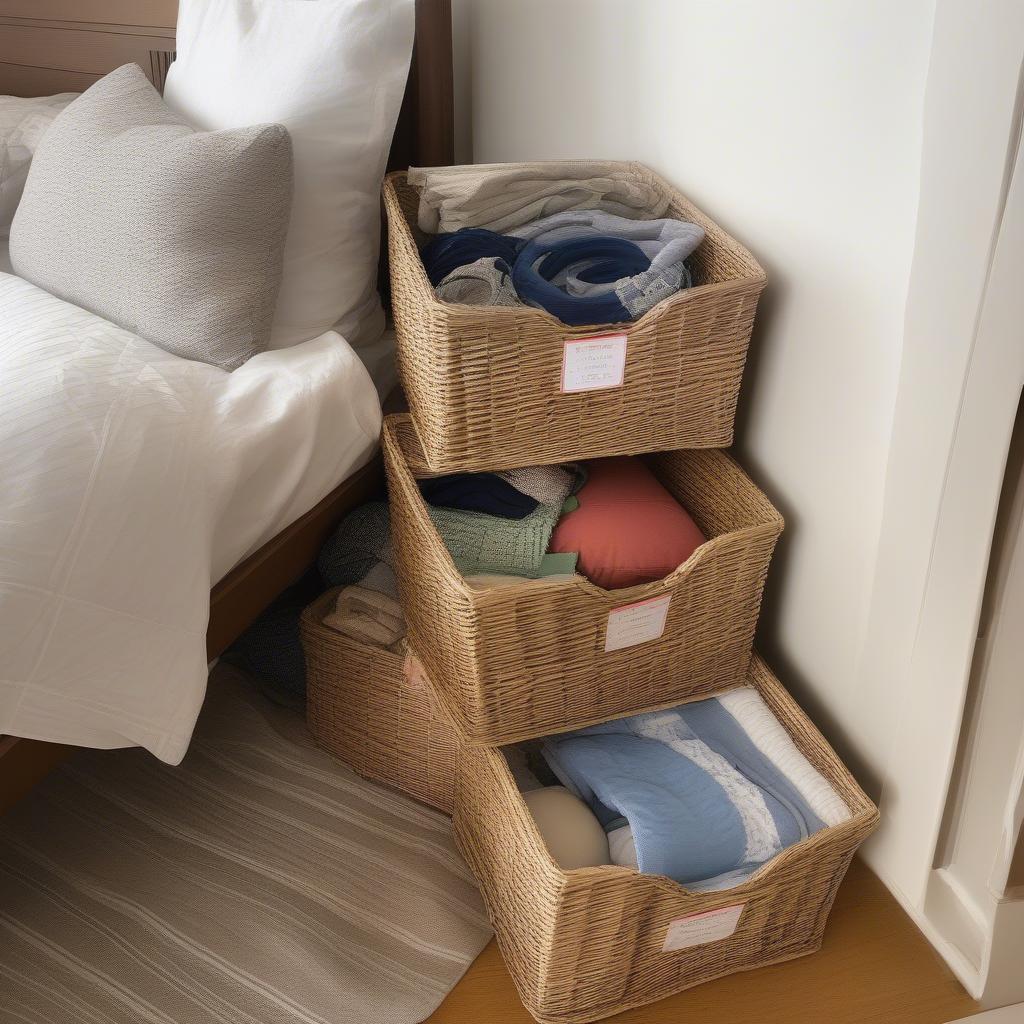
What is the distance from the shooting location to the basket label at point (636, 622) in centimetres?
130

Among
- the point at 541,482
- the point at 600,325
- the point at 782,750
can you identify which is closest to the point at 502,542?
the point at 541,482

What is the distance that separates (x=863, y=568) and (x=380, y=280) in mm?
983

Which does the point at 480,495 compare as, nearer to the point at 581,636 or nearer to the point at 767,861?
the point at 581,636

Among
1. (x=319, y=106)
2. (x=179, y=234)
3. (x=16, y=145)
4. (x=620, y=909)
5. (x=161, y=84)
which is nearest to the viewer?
(x=620, y=909)

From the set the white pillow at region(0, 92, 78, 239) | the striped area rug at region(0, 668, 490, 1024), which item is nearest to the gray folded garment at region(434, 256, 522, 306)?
the striped area rug at region(0, 668, 490, 1024)

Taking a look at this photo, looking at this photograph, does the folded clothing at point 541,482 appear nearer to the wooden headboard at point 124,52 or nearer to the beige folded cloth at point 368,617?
the beige folded cloth at point 368,617

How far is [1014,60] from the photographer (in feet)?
3.09

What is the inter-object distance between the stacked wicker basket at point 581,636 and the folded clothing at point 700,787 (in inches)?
A: 1.4

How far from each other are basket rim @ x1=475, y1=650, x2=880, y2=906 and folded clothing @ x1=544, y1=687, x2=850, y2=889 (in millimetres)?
27

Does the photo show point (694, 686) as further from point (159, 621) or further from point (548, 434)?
point (159, 621)

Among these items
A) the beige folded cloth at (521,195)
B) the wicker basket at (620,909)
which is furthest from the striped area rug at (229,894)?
the beige folded cloth at (521,195)

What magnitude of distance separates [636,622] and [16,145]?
1.40 metres

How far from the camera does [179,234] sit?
4.55ft

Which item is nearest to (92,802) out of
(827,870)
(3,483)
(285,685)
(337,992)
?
(285,685)
